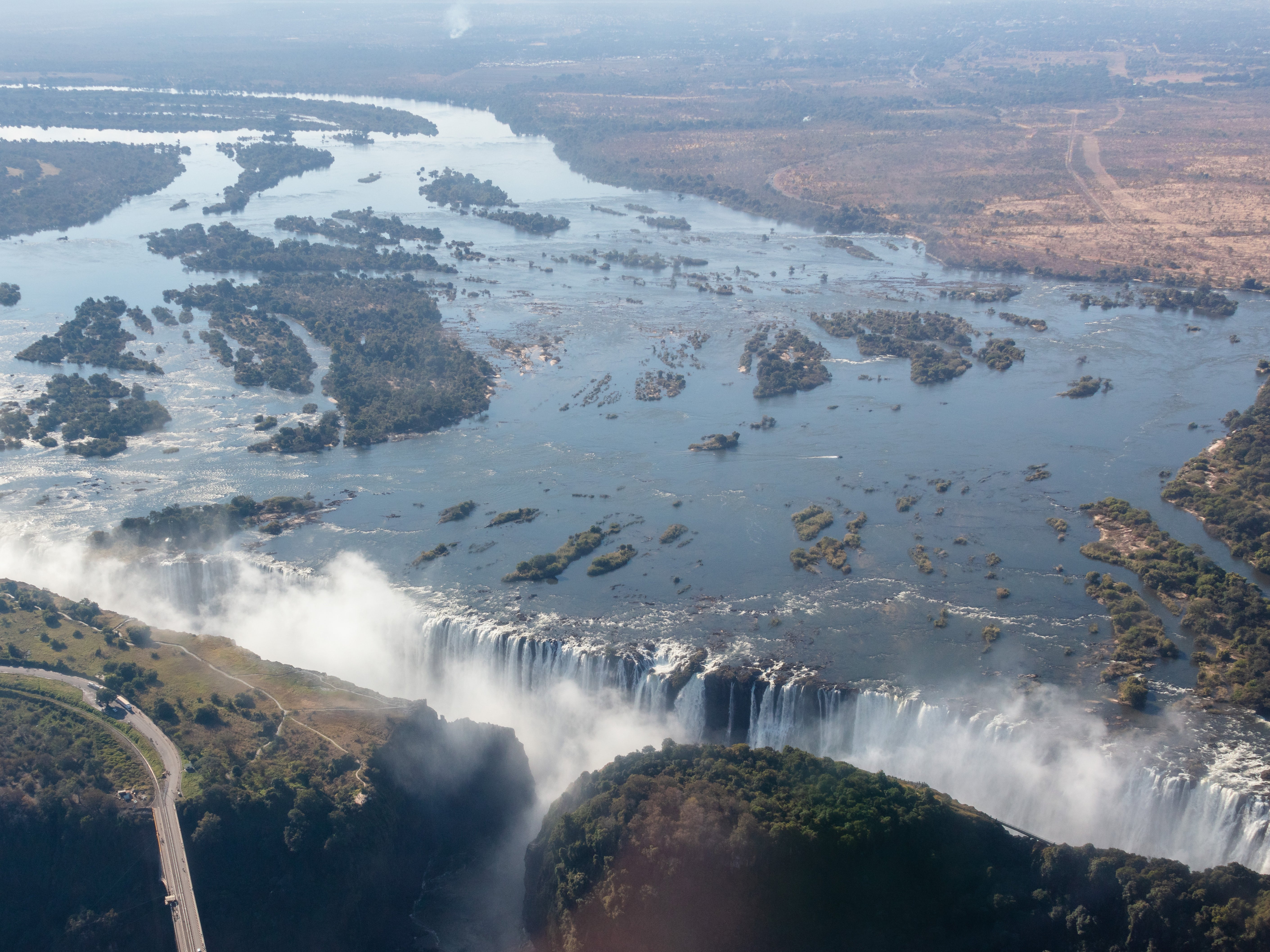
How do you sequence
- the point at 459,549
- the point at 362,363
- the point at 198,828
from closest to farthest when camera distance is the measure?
1. the point at 198,828
2. the point at 459,549
3. the point at 362,363

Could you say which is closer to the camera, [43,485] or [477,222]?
[43,485]

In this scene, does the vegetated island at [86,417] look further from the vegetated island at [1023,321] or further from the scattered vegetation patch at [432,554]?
the vegetated island at [1023,321]

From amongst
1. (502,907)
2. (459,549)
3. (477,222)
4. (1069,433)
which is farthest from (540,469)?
(477,222)

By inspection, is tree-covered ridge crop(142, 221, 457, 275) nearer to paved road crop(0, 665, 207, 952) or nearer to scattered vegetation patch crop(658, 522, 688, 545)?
scattered vegetation patch crop(658, 522, 688, 545)

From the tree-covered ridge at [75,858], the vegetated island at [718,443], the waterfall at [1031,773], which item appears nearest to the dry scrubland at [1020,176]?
the vegetated island at [718,443]

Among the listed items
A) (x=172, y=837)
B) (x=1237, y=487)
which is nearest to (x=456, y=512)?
(x=172, y=837)

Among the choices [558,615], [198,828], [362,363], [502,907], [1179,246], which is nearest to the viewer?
[198,828]

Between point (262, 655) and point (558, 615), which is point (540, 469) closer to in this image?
point (558, 615)

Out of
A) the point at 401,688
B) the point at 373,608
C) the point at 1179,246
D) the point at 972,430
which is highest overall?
the point at 1179,246
